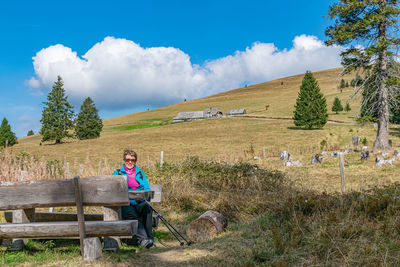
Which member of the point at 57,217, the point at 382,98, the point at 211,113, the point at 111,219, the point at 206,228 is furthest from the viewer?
the point at 211,113

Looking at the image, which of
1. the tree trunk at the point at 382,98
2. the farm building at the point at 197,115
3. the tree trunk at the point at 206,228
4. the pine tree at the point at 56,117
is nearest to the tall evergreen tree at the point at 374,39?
the tree trunk at the point at 382,98

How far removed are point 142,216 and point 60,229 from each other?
5.40 feet

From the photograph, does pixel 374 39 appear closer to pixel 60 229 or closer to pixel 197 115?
pixel 60 229

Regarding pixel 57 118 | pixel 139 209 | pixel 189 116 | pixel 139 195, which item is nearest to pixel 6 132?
pixel 57 118

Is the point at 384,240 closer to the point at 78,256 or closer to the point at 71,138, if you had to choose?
the point at 78,256

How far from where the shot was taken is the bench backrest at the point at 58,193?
12.2 feet

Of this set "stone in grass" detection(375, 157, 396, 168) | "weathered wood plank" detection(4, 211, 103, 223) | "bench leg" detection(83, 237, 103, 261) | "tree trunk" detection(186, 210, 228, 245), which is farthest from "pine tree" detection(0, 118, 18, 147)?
"bench leg" detection(83, 237, 103, 261)

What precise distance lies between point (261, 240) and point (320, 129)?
4765 centimetres

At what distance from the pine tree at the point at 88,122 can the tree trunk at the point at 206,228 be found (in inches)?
2065

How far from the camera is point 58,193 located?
12.3 ft

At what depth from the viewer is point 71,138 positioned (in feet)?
183

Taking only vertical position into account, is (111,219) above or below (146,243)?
above

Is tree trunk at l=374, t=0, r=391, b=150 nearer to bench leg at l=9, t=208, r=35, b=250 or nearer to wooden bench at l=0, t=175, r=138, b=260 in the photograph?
wooden bench at l=0, t=175, r=138, b=260

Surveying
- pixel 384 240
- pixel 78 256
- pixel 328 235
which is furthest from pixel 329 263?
pixel 78 256
